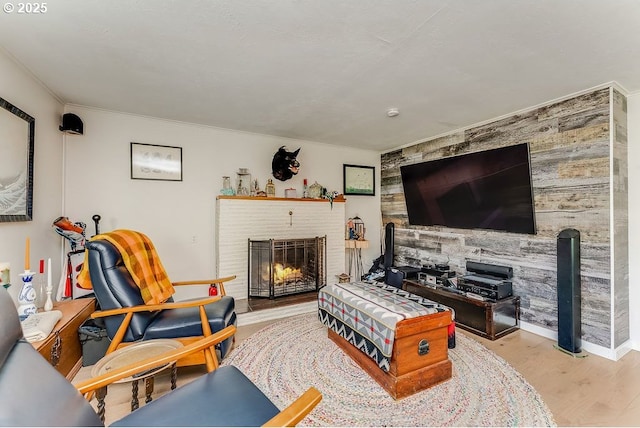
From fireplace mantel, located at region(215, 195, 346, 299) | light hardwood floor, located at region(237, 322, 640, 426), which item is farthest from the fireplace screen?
light hardwood floor, located at region(237, 322, 640, 426)

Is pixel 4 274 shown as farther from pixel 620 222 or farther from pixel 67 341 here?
pixel 620 222

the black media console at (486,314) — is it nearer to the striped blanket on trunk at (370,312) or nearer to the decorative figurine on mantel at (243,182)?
the striped blanket on trunk at (370,312)

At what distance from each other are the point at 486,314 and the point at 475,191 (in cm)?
141

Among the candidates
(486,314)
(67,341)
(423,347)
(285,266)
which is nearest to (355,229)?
(285,266)

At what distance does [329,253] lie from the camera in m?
4.20

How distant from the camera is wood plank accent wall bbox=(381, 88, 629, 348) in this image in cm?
244

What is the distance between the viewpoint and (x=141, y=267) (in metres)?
2.31

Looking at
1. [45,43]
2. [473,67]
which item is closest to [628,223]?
[473,67]

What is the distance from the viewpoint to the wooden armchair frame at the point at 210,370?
0.94 metres

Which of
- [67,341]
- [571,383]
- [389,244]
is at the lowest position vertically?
[571,383]

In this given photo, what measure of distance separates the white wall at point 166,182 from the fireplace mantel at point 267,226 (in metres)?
0.23

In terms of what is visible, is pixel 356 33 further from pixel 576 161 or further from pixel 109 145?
pixel 109 145

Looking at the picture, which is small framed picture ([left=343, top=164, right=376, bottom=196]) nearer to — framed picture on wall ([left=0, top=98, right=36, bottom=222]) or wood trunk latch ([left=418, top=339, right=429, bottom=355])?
wood trunk latch ([left=418, top=339, right=429, bottom=355])

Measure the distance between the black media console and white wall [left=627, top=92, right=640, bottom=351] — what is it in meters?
0.87
